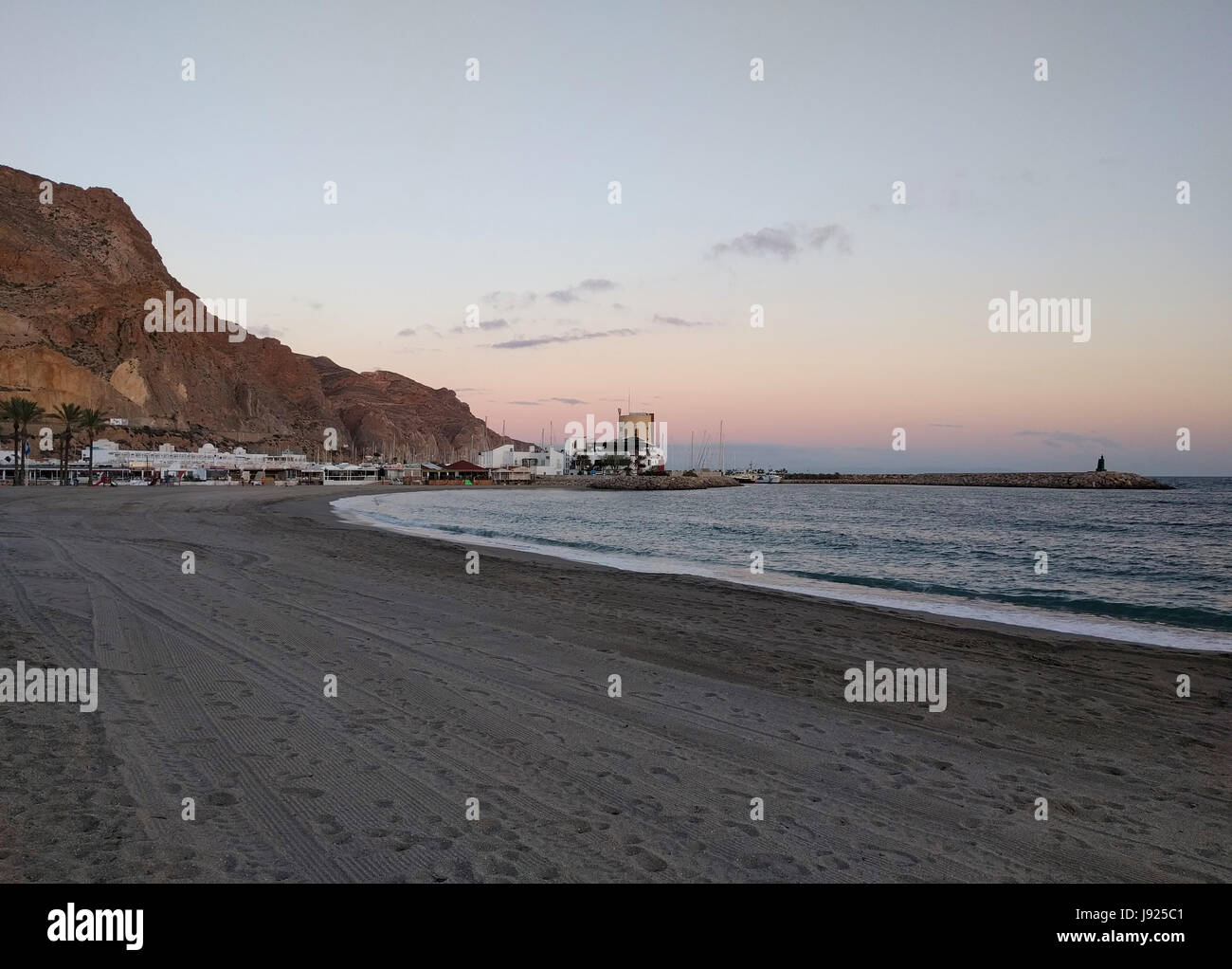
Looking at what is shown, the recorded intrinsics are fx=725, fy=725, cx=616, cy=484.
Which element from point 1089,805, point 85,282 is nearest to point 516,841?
point 1089,805

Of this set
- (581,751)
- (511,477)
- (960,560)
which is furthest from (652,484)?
(581,751)

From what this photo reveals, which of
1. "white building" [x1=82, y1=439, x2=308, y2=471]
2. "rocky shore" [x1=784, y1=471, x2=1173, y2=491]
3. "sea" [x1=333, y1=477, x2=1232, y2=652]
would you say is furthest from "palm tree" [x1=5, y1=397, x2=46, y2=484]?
"rocky shore" [x1=784, y1=471, x2=1173, y2=491]

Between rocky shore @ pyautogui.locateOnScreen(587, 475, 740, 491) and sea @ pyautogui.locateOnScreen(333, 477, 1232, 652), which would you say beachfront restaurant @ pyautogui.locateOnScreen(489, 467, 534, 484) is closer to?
rocky shore @ pyautogui.locateOnScreen(587, 475, 740, 491)

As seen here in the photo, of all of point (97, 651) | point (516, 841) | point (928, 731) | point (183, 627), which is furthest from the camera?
point (183, 627)

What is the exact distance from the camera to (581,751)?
5.62 metres

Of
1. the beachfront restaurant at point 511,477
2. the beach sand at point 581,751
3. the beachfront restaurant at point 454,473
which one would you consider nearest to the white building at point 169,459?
the beachfront restaurant at point 454,473

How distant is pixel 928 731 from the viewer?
646 centimetres

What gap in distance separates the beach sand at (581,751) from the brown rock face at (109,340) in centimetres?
10076

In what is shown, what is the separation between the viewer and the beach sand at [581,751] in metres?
3.96

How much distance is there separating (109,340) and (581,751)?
128463 mm

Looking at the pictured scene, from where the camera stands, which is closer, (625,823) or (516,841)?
(516,841)

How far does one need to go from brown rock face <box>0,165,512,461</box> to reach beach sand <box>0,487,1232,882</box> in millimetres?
100756
